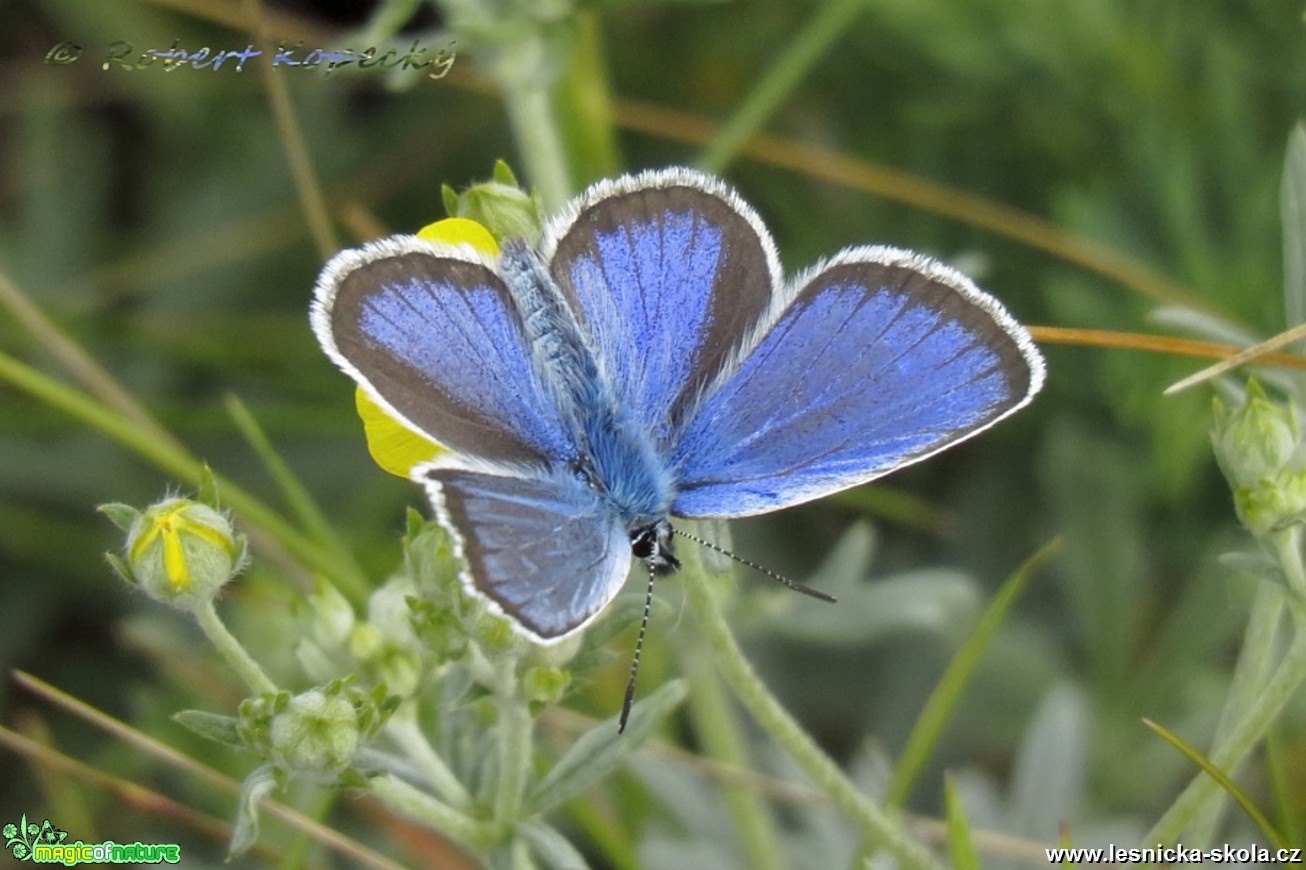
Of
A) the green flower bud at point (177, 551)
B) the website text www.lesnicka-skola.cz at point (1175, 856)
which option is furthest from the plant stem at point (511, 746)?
the website text www.lesnicka-skola.cz at point (1175, 856)

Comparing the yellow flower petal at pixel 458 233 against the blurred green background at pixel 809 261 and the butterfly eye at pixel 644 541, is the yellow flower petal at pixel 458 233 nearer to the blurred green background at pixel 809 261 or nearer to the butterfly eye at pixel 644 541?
the butterfly eye at pixel 644 541

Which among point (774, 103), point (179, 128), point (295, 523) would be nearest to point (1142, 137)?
point (774, 103)

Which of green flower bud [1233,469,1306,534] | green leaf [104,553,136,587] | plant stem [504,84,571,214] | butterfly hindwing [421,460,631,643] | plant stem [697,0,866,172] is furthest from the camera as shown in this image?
plant stem [697,0,866,172]

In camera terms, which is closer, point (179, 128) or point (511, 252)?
point (511, 252)

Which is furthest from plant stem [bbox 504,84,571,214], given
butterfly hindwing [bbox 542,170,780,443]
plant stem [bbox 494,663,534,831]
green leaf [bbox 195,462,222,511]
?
plant stem [bbox 494,663,534,831]

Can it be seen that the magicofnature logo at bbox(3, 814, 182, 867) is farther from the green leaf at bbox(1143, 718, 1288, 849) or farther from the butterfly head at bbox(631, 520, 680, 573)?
the green leaf at bbox(1143, 718, 1288, 849)

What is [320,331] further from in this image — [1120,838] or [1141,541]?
[1141,541]
